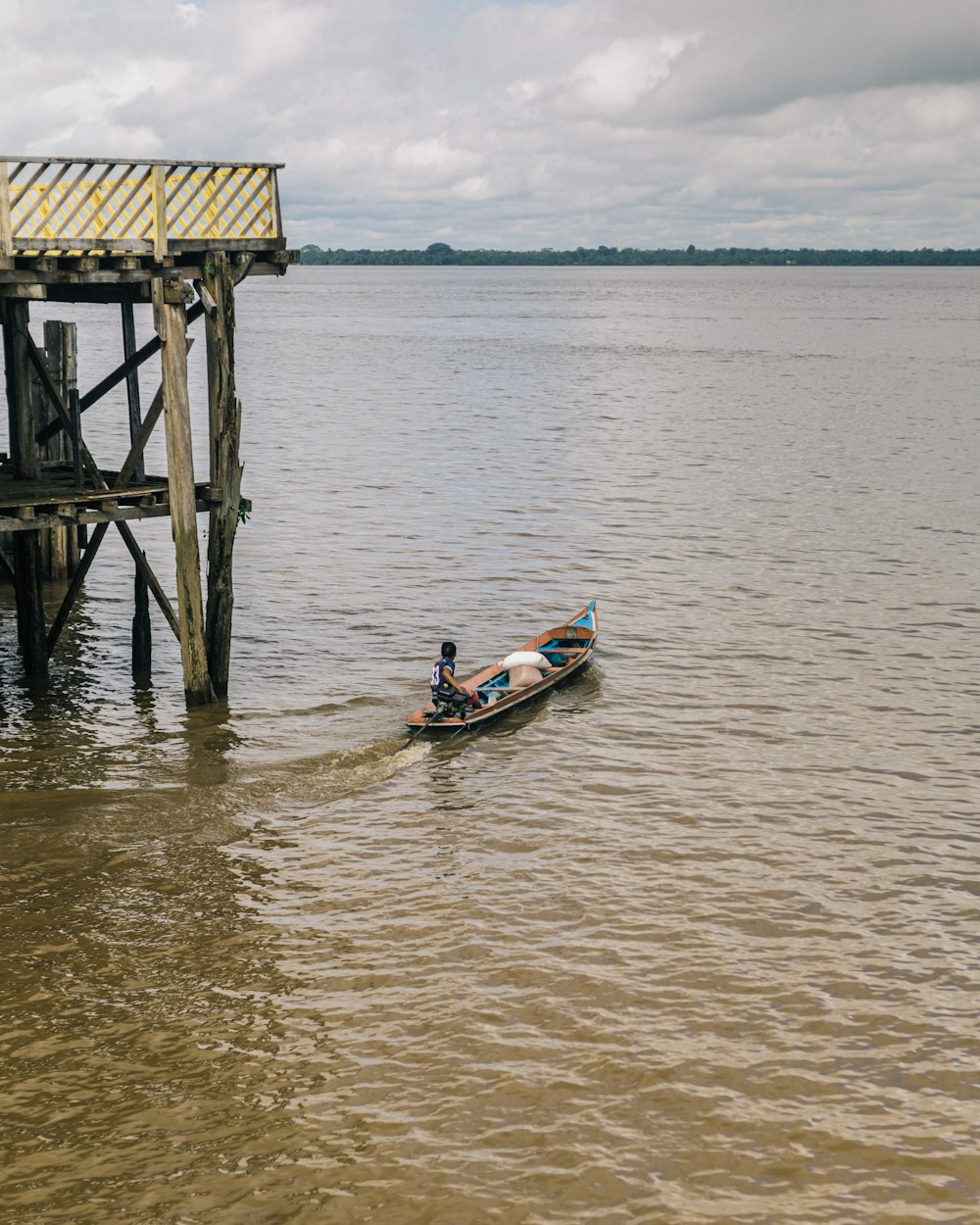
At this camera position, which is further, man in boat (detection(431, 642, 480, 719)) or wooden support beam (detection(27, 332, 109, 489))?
wooden support beam (detection(27, 332, 109, 489))

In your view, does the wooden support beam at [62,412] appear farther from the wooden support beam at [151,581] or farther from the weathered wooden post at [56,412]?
the weathered wooden post at [56,412]

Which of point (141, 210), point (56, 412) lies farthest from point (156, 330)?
point (56, 412)

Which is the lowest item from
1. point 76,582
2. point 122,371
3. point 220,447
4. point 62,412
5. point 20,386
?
point 76,582

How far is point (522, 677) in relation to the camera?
19016 mm

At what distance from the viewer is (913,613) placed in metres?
23.5

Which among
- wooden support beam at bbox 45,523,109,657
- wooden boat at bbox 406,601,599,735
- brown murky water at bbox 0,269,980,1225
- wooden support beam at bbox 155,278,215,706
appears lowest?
brown murky water at bbox 0,269,980,1225

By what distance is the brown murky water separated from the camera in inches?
362

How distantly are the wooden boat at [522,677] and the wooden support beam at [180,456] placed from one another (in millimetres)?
3105


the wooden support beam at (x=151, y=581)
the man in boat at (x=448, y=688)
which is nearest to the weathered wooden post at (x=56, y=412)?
the wooden support beam at (x=151, y=581)

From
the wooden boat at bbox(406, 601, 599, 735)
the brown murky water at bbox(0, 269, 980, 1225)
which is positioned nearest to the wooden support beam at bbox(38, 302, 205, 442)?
the brown murky water at bbox(0, 269, 980, 1225)

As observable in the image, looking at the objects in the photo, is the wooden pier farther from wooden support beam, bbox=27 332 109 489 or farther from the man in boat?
the man in boat

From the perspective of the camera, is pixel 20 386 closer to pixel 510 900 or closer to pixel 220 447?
pixel 220 447

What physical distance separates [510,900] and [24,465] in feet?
31.7

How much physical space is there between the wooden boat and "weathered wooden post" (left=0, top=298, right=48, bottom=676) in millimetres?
5229
